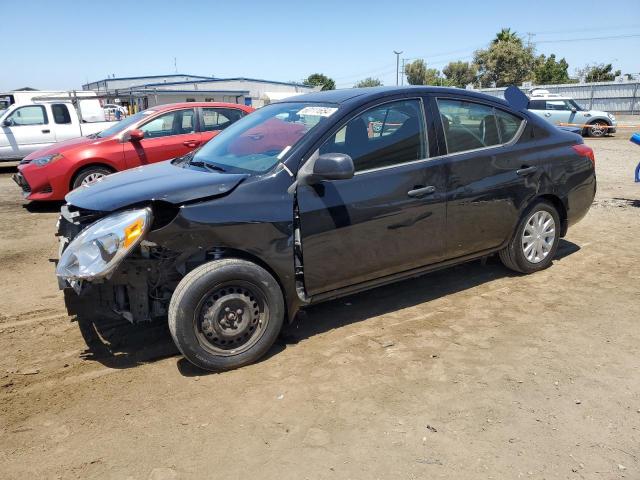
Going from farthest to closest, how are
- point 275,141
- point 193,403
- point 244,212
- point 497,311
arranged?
1. point 497,311
2. point 275,141
3. point 244,212
4. point 193,403

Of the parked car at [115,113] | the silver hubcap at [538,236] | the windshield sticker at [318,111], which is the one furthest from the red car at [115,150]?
the parked car at [115,113]

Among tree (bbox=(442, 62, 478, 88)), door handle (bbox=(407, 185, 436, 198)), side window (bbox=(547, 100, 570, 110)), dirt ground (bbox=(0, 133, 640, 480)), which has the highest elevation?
tree (bbox=(442, 62, 478, 88))

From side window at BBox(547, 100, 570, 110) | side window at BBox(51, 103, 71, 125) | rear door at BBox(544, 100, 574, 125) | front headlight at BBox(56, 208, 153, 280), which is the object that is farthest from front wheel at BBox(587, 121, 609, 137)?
front headlight at BBox(56, 208, 153, 280)

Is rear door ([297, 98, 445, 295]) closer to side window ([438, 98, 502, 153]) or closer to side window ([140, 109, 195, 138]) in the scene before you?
side window ([438, 98, 502, 153])

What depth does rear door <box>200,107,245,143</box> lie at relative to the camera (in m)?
8.83

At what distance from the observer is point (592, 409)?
115 inches

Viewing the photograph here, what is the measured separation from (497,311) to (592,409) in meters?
1.40

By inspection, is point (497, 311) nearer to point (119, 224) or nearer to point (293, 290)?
point (293, 290)

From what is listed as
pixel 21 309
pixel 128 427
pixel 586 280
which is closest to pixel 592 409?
pixel 586 280

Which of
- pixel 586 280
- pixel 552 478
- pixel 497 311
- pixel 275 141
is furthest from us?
pixel 586 280

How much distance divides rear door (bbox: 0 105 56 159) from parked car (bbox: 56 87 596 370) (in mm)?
10157

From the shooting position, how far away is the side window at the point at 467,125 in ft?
13.8

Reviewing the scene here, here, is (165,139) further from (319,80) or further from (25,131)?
(319,80)

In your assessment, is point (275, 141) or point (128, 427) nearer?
point (128, 427)
